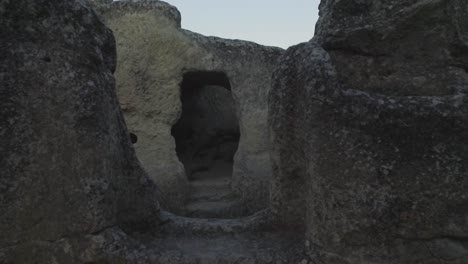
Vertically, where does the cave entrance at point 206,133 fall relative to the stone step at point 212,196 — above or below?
above

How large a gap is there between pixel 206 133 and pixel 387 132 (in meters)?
7.52

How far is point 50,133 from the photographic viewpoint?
267 centimetres

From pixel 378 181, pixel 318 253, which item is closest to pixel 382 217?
pixel 378 181

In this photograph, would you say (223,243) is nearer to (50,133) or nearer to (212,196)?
(50,133)

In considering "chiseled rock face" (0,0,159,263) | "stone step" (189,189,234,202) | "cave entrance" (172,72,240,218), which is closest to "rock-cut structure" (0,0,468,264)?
"chiseled rock face" (0,0,159,263)

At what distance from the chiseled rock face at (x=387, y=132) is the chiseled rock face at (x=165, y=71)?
513 cm

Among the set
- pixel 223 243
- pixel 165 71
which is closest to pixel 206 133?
pixel 165 71

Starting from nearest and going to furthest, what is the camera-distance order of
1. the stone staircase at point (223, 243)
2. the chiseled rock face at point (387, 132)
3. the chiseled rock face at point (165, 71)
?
1. the chiseled rock face at point (387, 132)
2. the stone staircase at point (223, 243)
3. the chiseled rock face at point (165, 71)

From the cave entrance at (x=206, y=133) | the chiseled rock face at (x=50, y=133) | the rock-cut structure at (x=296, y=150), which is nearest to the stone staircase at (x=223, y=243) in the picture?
the rock-cut structure at (x=296, y=150)

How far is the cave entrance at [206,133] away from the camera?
9398 millimetres

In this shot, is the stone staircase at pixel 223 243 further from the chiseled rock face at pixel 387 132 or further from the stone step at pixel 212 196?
the stone step at pixel 212 196

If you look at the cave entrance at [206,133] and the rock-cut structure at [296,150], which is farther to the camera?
the cave entrance at [206,133]

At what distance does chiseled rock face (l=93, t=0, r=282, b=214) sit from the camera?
26.3 feet

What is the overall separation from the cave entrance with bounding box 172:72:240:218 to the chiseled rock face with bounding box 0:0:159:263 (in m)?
6.03
